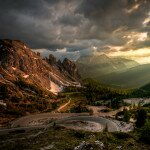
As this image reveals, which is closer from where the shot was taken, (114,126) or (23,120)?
(114,126)

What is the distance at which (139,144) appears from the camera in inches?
2190

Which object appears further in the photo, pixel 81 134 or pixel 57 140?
pixel 81 134

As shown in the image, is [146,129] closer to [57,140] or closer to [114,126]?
[57,140]

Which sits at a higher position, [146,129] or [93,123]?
[146,129]

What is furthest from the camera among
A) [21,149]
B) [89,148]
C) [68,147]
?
[21,149]

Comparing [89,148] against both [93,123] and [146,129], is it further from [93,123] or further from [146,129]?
[93,123]

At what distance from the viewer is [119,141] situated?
5694cm

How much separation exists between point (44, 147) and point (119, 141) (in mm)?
16018

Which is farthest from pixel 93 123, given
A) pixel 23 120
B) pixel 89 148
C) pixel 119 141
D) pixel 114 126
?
pixel 89 148

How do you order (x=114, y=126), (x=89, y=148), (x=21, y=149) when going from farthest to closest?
(x=114, y=126), (x=21, y=149), (x=89, y=148)

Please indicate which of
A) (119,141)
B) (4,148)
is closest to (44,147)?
(4,148)

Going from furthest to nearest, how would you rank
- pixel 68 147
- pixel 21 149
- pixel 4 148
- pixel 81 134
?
pixel 81 134 < pixel 4 148 < pixel 21 149 < pixel 68 147

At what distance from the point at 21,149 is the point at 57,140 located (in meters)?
9.54

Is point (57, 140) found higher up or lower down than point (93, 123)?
higher up
